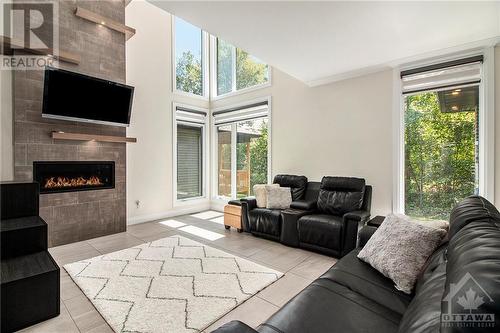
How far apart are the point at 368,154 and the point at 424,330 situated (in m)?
3.18

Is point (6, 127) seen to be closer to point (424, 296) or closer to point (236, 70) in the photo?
point (236, 70)

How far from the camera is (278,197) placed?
387 centimetres

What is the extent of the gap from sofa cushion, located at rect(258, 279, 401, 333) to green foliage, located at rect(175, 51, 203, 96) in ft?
16.9

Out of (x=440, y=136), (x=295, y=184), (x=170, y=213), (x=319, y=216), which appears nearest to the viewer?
(x=440, y=136)

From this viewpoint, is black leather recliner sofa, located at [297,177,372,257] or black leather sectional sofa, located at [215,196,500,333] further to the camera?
black leather recliner sofa, located at [297,177,372,257]

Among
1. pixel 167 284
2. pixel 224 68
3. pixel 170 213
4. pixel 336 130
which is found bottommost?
pixel 167 284

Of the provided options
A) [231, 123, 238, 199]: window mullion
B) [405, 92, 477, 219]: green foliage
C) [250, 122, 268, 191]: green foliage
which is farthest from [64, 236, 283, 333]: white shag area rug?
[231, 123, 238, 199]: window mullion

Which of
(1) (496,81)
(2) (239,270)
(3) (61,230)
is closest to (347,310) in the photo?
(2) (239,270)

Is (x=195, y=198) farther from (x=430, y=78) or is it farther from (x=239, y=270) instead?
(x=430, y=78)

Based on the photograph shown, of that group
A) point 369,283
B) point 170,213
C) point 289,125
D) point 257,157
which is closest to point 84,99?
point 170,213

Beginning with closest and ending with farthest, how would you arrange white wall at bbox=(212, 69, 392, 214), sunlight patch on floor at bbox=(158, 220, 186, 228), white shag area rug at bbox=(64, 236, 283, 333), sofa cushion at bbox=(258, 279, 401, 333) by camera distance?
sofa cushion at bbox=(258, 279, 401, 333) < white shag area rug at bbox=(64, 236, 283, 333) < white wall at bbox=(212, 69, 392, 214) < sunlight patch on floor at bbox=(158, 220, 186, 228)

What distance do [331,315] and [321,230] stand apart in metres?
1.91

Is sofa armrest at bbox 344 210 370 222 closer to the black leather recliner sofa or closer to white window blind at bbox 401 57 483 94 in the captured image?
the black leather recliner sofa

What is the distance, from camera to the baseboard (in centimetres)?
454
